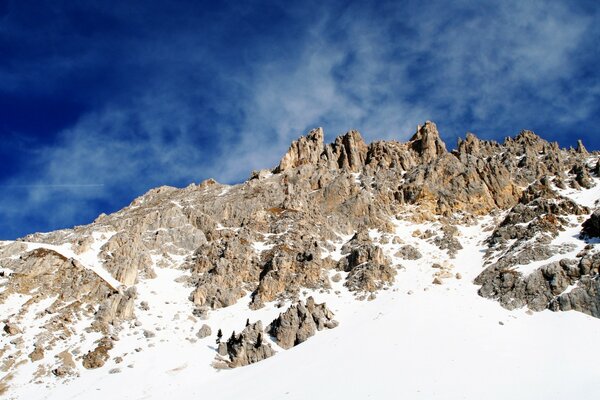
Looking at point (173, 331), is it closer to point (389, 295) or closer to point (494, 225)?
point (389, 295)

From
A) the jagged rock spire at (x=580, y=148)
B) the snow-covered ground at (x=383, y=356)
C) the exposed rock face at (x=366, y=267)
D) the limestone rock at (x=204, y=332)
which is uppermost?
the jagged rock spire at (x=580, y=148)

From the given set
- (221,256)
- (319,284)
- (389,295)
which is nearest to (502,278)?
(389,295)

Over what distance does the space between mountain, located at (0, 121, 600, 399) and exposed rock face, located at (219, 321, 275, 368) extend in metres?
0.15

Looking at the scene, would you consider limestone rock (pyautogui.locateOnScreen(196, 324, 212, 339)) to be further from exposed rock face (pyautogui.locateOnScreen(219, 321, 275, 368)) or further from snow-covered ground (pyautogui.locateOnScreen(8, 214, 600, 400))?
exposed rock face (pyautogui.locateOnScreen(219, 321, 275, 368))

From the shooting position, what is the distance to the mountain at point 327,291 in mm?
39656

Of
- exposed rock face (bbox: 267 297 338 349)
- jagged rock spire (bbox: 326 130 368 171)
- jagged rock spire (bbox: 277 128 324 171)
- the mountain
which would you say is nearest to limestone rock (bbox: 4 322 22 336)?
the mountain

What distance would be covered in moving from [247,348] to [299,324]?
21.0 ft

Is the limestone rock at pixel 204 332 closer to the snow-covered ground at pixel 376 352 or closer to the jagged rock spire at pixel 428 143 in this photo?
the snow-covered ground at pixel 376 352

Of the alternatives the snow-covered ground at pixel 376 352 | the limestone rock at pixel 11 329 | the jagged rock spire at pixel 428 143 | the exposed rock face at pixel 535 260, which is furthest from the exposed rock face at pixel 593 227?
the limestone rock at pixel 11 329

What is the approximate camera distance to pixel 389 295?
57375mm

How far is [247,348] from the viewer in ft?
155

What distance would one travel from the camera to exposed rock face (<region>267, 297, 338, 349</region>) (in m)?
49.1

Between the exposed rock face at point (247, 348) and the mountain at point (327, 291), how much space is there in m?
0.15

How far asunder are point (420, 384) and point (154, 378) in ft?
81.5
